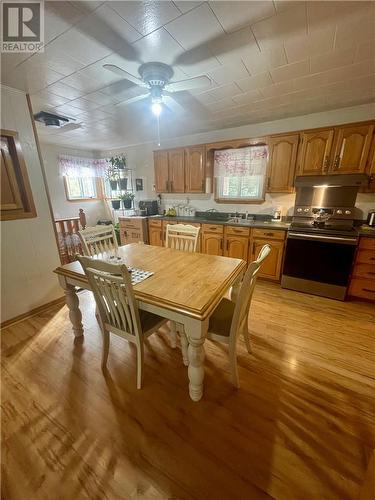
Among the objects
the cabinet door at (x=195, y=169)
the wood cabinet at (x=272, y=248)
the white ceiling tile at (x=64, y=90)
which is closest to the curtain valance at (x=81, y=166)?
the cabinet door at (x=195, y=169)

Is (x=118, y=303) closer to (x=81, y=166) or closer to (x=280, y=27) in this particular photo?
(x=280, y=27)

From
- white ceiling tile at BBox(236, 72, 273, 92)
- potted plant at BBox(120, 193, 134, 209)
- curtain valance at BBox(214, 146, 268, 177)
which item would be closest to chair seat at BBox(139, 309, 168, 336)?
white ceiling tile at BBox(236, 72, 273, 92)

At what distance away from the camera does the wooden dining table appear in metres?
1.19

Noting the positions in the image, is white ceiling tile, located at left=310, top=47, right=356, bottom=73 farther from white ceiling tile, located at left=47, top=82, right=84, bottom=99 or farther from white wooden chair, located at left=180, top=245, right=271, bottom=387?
white ceiling tile, located at left=47, top=82, right=84, bottom=99

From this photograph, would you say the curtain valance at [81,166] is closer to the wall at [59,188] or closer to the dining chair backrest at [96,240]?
the wall at [59,188]

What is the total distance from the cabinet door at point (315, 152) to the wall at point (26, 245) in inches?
131

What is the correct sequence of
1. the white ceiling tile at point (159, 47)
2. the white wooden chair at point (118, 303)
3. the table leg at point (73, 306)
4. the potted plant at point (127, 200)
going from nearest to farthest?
the white wooden chair at point (118, 303) < the white ceiling tile at point (159, 47) < the table leg at point (73, 306) < the potted plant at point (127, 200)

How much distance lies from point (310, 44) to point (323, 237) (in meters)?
1.86

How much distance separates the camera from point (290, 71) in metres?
1.79

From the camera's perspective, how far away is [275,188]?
310cm

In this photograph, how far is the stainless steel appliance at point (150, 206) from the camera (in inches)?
173

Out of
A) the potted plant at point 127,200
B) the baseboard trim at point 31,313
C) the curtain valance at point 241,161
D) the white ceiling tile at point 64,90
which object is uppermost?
the white ceiling tile at point 64,90

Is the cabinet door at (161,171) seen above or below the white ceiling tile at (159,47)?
below

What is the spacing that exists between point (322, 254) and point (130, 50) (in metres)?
2.82
